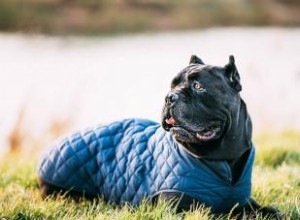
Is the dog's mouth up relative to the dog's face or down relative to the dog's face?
down

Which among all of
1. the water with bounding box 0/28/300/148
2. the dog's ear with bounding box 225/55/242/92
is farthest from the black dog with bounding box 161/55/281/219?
the water with bounding box 0/28/300/148

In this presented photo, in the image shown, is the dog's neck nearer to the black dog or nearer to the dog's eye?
the black dog

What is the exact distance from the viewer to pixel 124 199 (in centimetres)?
406

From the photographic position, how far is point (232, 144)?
366 centimetres

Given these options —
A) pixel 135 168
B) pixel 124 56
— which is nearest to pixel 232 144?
pixel 135 168

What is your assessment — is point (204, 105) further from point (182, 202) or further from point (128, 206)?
point (128, 206)

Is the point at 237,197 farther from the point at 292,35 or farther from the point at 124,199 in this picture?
the point at 292,35

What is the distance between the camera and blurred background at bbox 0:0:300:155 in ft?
27.1

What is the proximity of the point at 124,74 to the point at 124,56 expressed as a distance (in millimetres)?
1331

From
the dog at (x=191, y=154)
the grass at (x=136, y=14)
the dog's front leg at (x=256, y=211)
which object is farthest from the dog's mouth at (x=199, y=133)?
the grass at (x=136, y=14)

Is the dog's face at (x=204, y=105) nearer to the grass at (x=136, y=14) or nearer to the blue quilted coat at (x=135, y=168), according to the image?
the blue quilted coat at (x=135, y=168)

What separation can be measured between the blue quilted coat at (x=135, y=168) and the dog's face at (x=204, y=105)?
21 centimetres

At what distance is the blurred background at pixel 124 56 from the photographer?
A: 8273mm

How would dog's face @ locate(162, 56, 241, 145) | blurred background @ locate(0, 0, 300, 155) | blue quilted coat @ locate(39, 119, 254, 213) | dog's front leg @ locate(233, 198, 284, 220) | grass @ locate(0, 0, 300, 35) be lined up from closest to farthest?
dog's face @ locate(162, 56, 241, 145) → blue quilted coat @ locate(39, 119, 254, 213) → dog's front leg @ locate(233, 198, 284, 220) → blurred background @ locate(0, 0, 300, 155) → grass @ locate(0, 0, 300, 35)
